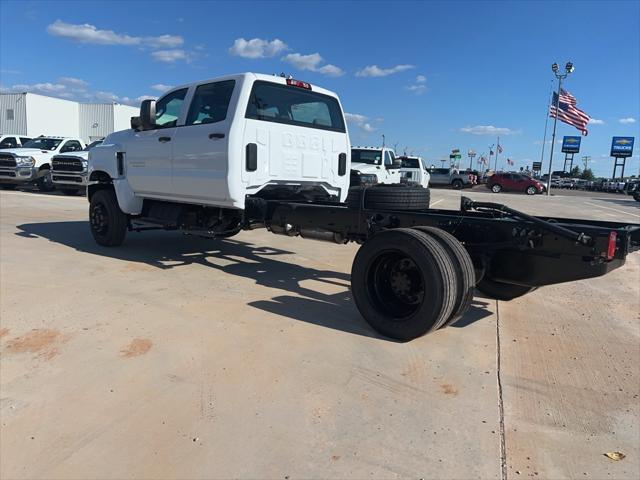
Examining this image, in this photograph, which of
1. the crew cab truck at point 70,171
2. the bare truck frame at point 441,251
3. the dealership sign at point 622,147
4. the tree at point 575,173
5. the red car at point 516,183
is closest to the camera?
the bare truck frame at point 441,251

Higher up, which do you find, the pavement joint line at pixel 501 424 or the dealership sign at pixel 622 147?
the dealership sign at pixel 622 147

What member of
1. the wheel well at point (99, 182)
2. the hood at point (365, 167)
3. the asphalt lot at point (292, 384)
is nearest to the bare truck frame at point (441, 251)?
the asphalt lot at point (292, 384)

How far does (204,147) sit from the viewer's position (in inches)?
225

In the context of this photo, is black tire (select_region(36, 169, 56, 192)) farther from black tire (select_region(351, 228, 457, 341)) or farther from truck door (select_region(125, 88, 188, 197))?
black tire (select_region(351, 228, 457, 341))

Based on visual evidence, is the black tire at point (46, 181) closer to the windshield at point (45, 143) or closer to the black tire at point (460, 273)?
the windshield at point (45, 143)

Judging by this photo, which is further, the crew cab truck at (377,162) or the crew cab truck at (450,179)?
the crew cab truck at (450,179)

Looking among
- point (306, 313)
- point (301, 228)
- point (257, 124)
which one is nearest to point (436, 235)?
point (306, 313)

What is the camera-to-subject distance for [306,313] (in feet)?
15.9

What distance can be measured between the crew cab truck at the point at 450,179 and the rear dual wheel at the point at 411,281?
39231 millimetres

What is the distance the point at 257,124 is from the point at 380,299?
Result: 2.49 metres

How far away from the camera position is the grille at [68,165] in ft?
51.8

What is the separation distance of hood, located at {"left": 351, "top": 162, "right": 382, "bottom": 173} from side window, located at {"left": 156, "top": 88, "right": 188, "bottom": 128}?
9.58 m

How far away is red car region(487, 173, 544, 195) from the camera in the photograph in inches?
1464

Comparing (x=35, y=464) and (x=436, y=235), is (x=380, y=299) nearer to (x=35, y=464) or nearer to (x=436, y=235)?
(x=436, y=235)
